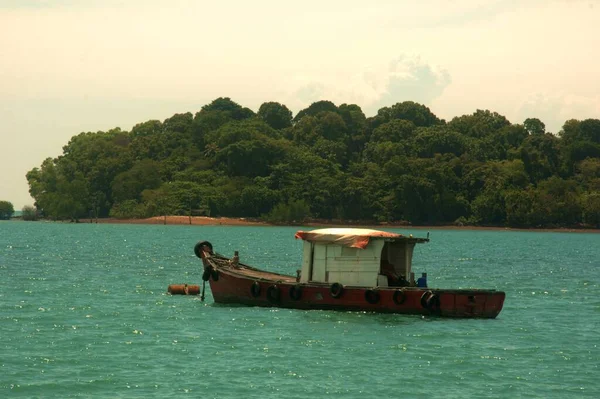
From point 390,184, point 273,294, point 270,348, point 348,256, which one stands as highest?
point 390,184

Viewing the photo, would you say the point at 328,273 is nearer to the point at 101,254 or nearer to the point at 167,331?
the point at 167,331

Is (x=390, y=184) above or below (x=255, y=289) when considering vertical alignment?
above

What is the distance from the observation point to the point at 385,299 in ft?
136

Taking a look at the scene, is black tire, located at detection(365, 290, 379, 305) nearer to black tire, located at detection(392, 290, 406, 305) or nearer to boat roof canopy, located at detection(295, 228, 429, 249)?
black tire, located at detection(392, 290, 406, 305)

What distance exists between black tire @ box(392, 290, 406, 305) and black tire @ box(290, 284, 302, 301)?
4.09m

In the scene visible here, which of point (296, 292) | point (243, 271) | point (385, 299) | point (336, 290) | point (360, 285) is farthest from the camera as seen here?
point (243, 271)

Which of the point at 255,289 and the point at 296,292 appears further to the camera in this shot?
the point at 255,289

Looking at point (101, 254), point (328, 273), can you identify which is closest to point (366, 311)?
point (328, 273)

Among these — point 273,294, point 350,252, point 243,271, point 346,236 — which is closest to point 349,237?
point 346,236

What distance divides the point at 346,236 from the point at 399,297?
3.30 meters

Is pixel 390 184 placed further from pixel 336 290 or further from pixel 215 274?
pixel 336 290

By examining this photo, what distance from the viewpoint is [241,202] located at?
180 m

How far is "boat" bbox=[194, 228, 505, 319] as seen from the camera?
41281mm

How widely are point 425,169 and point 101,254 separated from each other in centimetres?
9611
